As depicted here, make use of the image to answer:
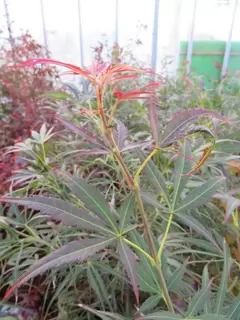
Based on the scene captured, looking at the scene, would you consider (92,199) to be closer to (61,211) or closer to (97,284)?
(61,211)

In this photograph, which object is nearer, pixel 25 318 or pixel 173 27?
pixel 25 318

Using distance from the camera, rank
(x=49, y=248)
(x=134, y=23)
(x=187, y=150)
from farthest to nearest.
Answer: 1. (x=134, y=23)
2. (x=49, y=248)
3. (x=187, y=150)

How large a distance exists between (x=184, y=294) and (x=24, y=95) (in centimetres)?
90

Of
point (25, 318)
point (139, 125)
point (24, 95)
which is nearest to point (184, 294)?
point (25, 318)

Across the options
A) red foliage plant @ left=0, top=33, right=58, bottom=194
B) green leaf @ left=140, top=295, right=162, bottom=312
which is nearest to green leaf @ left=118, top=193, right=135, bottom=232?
green leaf @ left=140, top=295, right=162, bottom=312

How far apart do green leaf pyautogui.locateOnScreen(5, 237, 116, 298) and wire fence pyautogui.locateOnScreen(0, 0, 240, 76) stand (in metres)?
1.79

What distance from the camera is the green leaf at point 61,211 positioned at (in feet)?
0.98

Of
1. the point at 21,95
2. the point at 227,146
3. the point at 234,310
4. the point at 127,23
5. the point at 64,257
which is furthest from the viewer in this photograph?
the point at 127,23

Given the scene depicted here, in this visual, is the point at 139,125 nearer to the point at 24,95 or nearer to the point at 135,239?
the point at 24,95

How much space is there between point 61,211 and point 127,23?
1.97m

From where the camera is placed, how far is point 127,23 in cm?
202

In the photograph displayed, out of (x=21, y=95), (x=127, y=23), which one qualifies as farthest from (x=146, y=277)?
(x=127, y=23)

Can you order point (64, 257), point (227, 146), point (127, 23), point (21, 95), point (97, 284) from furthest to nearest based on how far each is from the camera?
point (127, 23), point (21, 95), point (227, 146), point (97, 284), point (64, 257)

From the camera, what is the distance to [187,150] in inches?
17.2
